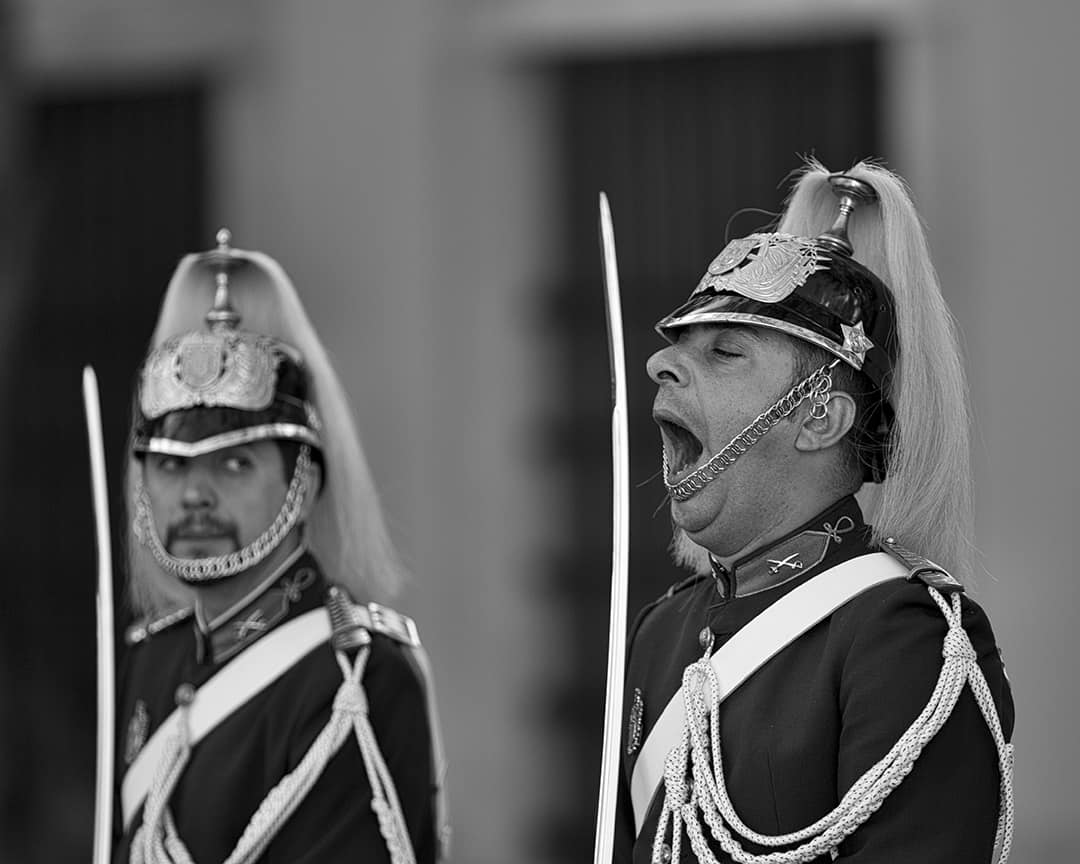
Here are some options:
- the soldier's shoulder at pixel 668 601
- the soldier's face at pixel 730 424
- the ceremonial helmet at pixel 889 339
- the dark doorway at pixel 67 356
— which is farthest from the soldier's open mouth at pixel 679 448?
the dark doorway at pixel 67 356

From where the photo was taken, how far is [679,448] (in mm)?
3332

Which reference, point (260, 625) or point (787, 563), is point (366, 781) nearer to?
point (260, 625)

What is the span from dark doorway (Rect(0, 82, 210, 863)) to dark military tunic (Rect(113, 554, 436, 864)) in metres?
5.02

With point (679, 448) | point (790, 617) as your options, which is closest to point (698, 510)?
point (679, 448)

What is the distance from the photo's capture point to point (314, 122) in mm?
8953

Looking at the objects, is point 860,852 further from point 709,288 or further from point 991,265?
point 991,265

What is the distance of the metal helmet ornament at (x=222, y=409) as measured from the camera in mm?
4199

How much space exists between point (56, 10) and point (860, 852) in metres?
7.29

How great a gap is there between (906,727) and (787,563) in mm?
399

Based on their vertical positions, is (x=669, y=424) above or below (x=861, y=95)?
below

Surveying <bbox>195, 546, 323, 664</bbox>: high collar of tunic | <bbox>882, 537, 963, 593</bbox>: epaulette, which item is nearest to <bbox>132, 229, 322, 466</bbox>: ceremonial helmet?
<bbox>195, 546, 323, 664</bbox>: high collar of tunic

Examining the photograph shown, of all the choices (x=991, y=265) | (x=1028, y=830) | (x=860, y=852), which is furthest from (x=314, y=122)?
(x=860, y=852)

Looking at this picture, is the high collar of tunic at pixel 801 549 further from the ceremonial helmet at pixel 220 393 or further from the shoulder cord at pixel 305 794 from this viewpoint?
the ceremonial helmet at pixel 220 393

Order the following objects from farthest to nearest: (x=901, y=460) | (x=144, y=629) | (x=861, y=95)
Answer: (x=861, y=95)
(x=144, y=629)
(x=901, y=460)
